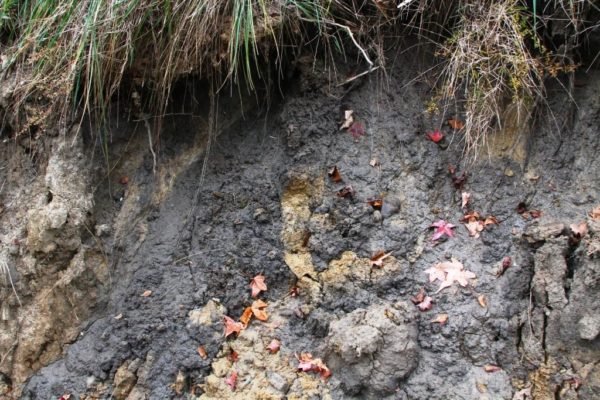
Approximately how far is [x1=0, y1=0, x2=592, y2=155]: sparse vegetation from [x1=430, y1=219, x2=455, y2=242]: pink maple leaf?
1.27 ft

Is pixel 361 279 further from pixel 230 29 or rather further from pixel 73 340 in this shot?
pixel 73 340

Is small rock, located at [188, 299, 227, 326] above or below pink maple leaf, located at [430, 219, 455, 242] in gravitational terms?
below

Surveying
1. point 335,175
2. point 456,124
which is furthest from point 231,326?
point 456,124

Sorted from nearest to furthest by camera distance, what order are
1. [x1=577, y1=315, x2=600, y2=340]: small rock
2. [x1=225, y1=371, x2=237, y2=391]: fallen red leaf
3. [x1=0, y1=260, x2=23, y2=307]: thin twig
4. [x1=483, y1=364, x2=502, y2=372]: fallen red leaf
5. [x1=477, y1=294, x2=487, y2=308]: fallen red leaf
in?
[x1=577, y1=315, x2=600, y2=340]: small rock
[x1=483, y1=364, x2=502, y2=372]: fallen red leaf
[x1=477, y1=294, x2=487, y2=308]: fallen red leaf
[x1=225, y1=371, x2=237, y2=391]: fallen red leaf
[x1=0, y1=260, x2=23, y2=307]: thin twig

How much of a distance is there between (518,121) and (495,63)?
31 centimetres

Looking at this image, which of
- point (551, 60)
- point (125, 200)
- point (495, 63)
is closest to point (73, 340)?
point (125, 200)

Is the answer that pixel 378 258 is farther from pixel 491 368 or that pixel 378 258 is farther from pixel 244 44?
pixel 244 44

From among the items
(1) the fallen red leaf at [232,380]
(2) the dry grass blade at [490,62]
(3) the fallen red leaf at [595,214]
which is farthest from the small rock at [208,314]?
(3) the fallen red leaf at [595,214]

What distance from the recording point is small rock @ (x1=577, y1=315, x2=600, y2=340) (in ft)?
6.98

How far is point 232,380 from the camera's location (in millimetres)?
2500

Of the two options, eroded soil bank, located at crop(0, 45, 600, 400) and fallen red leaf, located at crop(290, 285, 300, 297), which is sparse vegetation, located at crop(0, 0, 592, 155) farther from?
fallen red leaf, located at crop(290, 285, 300, 297)

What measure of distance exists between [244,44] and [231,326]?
1324mm

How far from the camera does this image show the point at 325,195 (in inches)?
108

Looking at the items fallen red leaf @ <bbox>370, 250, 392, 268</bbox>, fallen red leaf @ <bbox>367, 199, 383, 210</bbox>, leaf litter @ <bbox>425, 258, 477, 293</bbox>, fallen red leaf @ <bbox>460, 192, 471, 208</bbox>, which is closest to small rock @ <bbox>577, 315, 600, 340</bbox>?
leaf litter @ <bbox>425, 258, 477, 293</bbox>
